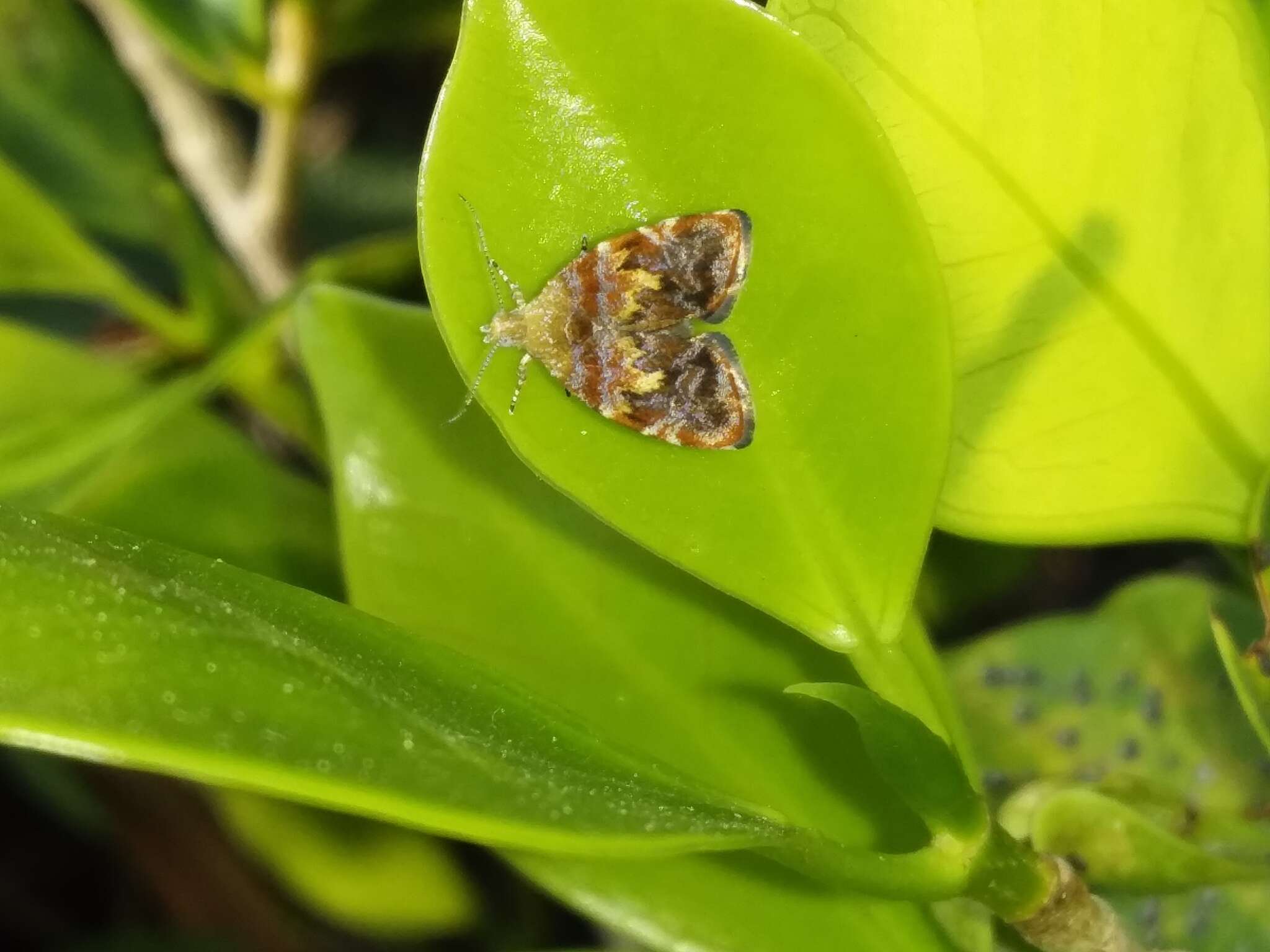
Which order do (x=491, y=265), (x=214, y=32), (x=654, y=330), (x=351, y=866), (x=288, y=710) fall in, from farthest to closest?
(x=351, y=866) → (x=214, y=32) → (x=654, y=330) → (x=491, y=265) → (x=288, y=710)

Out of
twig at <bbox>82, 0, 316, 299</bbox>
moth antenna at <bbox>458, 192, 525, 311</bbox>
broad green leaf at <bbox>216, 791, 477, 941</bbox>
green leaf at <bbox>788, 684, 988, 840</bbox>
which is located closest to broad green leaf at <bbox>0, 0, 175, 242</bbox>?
twig at <bbox>82, 0, 316, 299</bbox>

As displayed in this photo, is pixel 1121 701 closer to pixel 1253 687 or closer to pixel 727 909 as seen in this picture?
pixel 1253 687

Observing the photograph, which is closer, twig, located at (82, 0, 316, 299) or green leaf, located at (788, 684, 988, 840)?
green leaf, located at (788, 684, 988, 840)

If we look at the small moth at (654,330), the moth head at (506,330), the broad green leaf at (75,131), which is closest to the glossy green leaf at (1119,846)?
the small moth at (654,330)

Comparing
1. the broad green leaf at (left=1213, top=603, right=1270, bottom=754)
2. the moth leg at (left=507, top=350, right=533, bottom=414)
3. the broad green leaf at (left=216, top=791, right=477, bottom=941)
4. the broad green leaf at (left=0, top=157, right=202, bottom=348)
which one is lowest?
the broad green leaf at (left=216, top=791, right=477, bottom=941)

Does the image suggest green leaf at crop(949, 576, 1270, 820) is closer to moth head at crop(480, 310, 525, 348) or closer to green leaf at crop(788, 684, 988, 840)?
green leaf at crop(788, 684, 988, 840)

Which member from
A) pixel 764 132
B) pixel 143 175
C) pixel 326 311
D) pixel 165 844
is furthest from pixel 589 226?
pixel 165 844

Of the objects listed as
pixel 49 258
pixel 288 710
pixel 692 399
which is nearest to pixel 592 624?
pixel 692 399

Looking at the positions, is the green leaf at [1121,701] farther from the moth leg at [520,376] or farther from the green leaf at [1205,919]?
the moth leg at [520,376]
